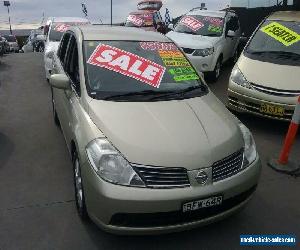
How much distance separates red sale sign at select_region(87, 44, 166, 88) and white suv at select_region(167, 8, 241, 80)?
4.95m

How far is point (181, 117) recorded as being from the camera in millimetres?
3510

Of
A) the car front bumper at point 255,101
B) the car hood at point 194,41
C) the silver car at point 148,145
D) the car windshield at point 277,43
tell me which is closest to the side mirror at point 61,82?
the silver car at point 148,145

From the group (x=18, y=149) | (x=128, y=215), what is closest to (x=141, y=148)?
(x=128, y=215)

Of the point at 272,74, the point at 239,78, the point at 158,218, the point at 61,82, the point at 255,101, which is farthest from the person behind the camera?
the point at 239,78

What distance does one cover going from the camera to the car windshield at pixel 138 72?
3.84 metres

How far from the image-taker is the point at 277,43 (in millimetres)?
6781

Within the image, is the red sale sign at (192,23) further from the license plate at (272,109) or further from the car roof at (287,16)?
the license plate at (272,109)

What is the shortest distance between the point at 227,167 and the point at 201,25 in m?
7.57

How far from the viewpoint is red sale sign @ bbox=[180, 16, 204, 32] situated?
393 inches

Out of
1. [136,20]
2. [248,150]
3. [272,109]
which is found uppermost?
[248,150]

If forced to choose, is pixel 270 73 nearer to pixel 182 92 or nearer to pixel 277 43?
pixel 277 43

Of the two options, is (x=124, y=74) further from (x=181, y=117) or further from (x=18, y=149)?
(x=18, y=149)

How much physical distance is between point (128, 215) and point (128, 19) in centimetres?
1581

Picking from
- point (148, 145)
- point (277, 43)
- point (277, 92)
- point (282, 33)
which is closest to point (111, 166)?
point (148, 145)
